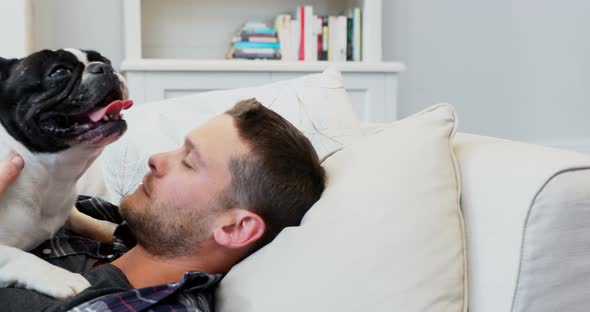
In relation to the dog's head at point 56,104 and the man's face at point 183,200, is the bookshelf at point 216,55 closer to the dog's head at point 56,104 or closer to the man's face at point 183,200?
the dog's head at point 56,104

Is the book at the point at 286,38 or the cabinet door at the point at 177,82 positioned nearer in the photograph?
the cabinet door at the point at 177,82

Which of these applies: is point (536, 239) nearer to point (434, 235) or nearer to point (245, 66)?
point (434, 235)

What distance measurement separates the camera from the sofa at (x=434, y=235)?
78 centimetres

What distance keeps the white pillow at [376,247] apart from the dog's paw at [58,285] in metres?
0.19

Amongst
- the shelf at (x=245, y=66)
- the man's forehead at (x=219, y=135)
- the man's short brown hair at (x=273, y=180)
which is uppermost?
the shelf at (x=245, y=66)

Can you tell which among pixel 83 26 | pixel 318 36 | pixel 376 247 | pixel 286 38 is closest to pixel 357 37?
pixel 318 36

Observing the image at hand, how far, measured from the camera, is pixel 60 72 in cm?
104

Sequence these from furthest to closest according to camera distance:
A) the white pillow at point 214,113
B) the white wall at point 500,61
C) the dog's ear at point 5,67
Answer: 1. the white wall at point 500,61
2. the white pillow at point 214,113
3. the dog's ear at point 5,67

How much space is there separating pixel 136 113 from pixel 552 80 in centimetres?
259

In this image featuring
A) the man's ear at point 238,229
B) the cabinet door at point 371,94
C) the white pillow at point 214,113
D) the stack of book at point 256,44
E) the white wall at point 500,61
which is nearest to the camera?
the man's ear at point 238,229

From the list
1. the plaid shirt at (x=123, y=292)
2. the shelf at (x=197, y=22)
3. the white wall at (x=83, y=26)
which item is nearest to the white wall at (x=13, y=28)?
the white wall at (x=83, y=26)

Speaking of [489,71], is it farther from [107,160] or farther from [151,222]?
[151,222]

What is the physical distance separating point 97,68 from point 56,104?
0.32 feet

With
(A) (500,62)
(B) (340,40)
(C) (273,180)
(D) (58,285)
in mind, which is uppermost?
(B) (340,40)
